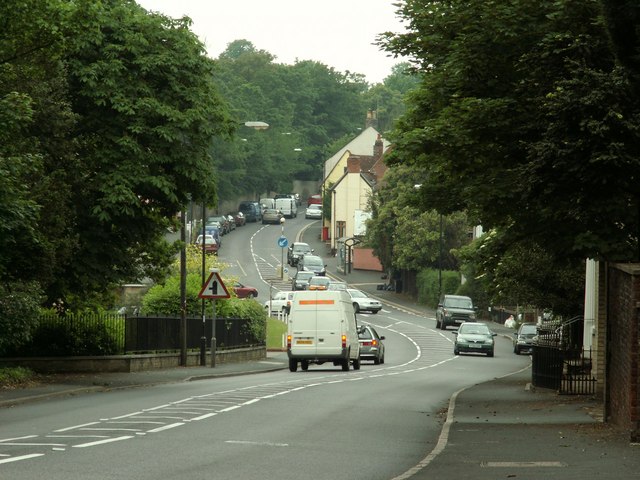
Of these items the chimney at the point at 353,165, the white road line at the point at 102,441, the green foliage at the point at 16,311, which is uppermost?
the chimney at the point at 353,165

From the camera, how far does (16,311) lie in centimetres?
2612

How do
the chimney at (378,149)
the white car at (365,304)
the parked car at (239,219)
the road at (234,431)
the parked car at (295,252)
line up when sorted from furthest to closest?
the parked car at (239,219), the chimney at (378,149), the parked car at (295,252), the white car at (365,304), the road at (234,431)

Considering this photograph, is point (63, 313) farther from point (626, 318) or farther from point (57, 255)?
point (626, 318)

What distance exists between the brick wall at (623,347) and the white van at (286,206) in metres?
121

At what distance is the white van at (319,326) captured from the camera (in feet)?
127

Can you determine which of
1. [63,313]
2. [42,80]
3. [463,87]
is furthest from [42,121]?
[463,87]

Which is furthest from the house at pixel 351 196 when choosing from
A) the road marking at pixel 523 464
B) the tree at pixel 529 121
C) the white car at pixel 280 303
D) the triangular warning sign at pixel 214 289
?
the road marking at pixel 523 464

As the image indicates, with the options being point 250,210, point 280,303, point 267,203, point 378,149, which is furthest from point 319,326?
point 267,203

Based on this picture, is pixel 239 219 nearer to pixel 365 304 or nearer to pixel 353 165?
pixel 353 165

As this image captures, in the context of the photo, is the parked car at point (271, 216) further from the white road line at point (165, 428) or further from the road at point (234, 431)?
the white road line at point (165, 428)

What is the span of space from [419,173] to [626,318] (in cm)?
7701

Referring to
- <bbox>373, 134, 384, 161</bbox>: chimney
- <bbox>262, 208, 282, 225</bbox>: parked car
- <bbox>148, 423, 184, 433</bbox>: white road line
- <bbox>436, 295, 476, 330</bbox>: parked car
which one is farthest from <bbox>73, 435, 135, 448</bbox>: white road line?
<bbox>262, 208, 282, 225</bbox>: parked car

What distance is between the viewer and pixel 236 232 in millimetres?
128250

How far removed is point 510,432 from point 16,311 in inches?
490
